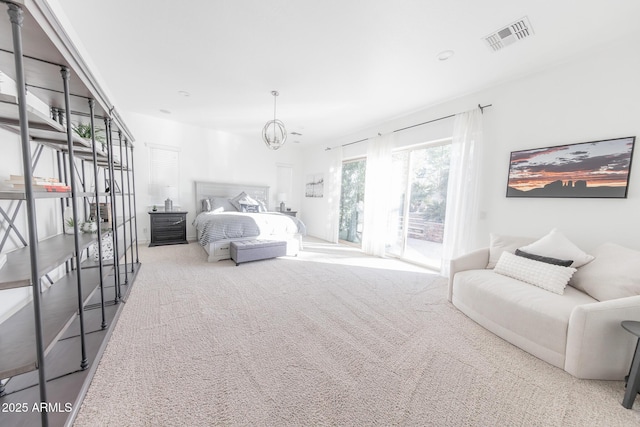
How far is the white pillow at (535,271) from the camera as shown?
6.57 feet

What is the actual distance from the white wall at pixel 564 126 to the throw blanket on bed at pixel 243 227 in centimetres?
338

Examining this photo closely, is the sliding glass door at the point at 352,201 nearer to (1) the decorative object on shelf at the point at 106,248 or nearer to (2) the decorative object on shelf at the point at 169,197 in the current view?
(2) the decorative object on shelf at the point at 169,197

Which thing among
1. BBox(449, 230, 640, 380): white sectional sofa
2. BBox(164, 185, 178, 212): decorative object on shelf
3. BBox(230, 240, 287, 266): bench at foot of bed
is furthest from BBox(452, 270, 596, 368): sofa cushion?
BBox(164, 185, 178, 212): decorative object on shelf

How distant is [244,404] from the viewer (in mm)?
1316

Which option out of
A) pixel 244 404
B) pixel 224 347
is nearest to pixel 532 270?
pixel 244 404

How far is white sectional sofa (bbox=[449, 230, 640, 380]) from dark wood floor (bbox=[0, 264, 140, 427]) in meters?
3.08

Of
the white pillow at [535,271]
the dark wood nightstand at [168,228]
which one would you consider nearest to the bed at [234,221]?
the dark wood nightstand at [168,228]

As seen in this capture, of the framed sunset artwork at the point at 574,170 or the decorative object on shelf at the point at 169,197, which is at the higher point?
the framed sunset artwork at the point at 574,170

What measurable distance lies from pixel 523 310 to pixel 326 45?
3.09 metres

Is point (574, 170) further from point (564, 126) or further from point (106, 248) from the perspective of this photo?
point (106, 248)

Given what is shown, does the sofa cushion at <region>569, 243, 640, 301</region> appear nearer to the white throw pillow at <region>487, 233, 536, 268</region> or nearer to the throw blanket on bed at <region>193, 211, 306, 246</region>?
the white throw pillow at <region>487, 233, 536, 268</region>

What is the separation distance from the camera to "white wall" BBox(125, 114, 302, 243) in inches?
191

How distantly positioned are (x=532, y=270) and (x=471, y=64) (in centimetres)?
237

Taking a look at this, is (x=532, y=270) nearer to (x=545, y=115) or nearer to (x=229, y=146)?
(x=545, y=115)
